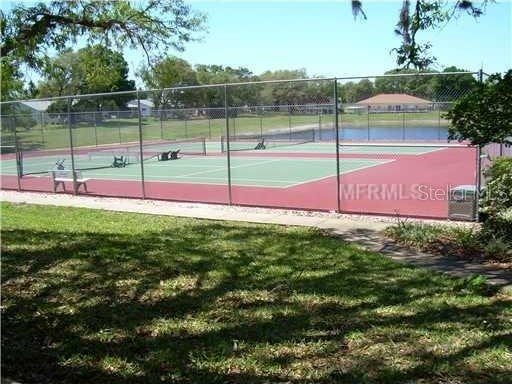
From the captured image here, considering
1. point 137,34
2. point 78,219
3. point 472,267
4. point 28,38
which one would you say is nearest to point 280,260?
point 472,267

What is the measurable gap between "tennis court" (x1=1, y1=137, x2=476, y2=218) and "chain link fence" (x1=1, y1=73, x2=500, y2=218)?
0.16ft

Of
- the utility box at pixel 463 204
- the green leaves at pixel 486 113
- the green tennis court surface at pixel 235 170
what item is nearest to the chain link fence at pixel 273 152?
the green tennis court surface at pixel 235 170

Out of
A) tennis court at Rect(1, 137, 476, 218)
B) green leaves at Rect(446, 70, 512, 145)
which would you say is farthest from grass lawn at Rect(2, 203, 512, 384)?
tennis court at Rect(1, 137, 476, 218)

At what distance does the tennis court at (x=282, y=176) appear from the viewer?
14.5 metres

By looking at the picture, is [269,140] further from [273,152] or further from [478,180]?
[478,180]

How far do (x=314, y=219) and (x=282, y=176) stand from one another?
29.4ft

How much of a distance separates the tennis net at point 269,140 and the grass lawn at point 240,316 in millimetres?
24938

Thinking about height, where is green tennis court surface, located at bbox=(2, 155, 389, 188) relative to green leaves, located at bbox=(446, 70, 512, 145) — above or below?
below

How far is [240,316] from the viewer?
18.1 feet

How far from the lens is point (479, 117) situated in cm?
827

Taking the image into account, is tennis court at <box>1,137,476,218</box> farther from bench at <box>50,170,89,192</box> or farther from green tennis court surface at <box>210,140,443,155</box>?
bench at <box>50,170,89,192</box>

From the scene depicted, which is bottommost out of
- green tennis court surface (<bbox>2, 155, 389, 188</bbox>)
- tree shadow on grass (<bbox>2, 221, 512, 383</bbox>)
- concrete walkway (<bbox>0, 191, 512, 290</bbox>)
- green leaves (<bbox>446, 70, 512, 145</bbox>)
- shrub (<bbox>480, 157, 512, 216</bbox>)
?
green tennis court surface (<bbox>2, 155, 389, 188</bbox>)

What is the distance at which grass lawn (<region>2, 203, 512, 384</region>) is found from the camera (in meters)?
4.25

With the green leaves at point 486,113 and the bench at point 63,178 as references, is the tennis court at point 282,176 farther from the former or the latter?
the green leaves at point 486,113
